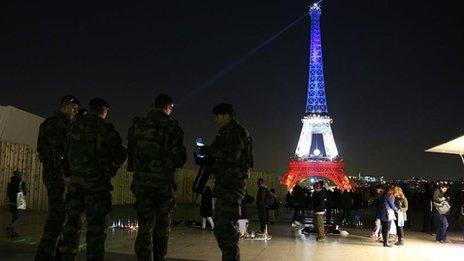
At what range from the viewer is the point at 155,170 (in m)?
6.34

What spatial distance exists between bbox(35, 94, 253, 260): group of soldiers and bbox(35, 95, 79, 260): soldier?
3 cm

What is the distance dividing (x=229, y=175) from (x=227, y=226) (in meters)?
0.63

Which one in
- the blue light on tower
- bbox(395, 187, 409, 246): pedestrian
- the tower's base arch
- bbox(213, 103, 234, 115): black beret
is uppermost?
the blue light on tower

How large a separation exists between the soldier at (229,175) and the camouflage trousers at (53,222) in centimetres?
211

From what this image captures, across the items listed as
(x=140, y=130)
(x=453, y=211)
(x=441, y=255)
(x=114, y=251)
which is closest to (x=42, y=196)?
(x=114, y=251)

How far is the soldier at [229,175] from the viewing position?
6.43m

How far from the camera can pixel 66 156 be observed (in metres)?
7.14

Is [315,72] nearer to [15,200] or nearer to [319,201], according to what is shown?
[319,201]

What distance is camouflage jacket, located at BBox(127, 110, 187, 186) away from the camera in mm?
6352

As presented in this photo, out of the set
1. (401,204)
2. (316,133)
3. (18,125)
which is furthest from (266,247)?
(316,133)

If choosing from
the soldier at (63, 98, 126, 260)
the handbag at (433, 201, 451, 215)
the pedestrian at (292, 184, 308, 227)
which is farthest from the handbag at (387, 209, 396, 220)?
the soldier at (63, 98, 126, 260)

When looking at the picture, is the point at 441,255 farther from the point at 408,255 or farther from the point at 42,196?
the point at 42,196

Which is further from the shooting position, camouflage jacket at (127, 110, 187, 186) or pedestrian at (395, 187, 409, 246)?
pedestrian at (395, 187, 409, 246)

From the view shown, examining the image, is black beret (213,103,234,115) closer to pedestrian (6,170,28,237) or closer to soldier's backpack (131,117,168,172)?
soldier's backpack (131,117,168,172)
